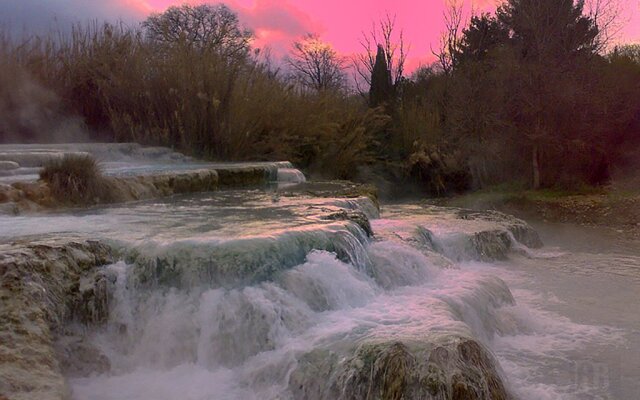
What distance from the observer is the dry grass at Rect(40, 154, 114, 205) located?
6246 millimetres

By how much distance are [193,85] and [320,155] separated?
11.2 ft

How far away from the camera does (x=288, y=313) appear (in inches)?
158

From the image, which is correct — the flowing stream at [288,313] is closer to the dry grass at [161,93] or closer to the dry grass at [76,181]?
the dry grass at [76,181]

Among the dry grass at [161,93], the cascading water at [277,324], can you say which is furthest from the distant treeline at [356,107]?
the cascading water at [277,324]

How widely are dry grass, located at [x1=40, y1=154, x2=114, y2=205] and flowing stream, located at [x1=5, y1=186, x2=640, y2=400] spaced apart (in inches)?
17.8

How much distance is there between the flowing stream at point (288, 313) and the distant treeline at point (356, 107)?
4999 millimetres

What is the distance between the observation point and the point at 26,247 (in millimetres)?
3719

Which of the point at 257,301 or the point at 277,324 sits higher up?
the point at 257,301

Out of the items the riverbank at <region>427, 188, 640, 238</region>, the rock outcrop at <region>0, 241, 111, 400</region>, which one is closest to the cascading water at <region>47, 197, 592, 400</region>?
the rock outcrop at <region>0, 241, 111, 400</region>

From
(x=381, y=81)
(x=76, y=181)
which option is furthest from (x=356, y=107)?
(x=76, y=181)

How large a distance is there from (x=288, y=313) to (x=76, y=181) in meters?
3.48

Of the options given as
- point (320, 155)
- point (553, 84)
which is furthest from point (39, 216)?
point (553, 84)

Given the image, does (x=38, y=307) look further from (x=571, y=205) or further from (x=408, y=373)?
(x=571, y=205)

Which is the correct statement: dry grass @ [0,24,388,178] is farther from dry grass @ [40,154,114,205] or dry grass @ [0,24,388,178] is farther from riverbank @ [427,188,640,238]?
riverbank @ [427,188,640,238]
